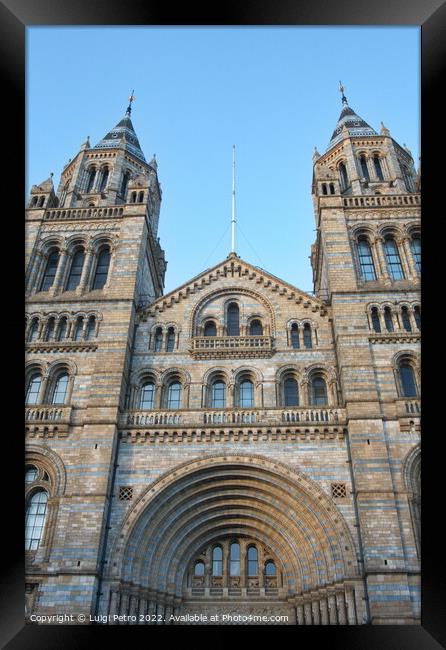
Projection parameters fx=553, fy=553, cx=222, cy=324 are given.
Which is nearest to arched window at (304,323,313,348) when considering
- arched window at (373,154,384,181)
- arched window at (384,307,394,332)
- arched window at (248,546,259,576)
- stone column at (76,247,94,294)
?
arched window at (384,307,394,332)

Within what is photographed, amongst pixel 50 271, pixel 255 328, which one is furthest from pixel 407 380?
pixel 50 271

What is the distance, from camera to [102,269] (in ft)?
83.1

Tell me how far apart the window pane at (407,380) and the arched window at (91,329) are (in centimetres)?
1223

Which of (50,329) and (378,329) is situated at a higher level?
(50,329)

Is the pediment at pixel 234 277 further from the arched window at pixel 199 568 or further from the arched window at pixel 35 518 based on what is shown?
the arched window at pixel 199 568

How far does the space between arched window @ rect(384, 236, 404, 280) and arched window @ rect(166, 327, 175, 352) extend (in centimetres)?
963

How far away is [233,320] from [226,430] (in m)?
→ 5.81

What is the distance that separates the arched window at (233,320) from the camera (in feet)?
76.7

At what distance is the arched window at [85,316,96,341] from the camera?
22.5 meters

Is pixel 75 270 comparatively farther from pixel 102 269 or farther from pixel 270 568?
pixel 270 568

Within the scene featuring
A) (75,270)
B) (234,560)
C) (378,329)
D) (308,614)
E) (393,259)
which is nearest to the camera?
(308,614)

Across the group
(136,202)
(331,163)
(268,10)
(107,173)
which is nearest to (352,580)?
(268,10)

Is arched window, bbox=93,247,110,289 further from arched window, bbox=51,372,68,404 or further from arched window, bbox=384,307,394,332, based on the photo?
arched window, bbox=384,307,394,332

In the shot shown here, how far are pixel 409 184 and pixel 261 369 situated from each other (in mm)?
14193
